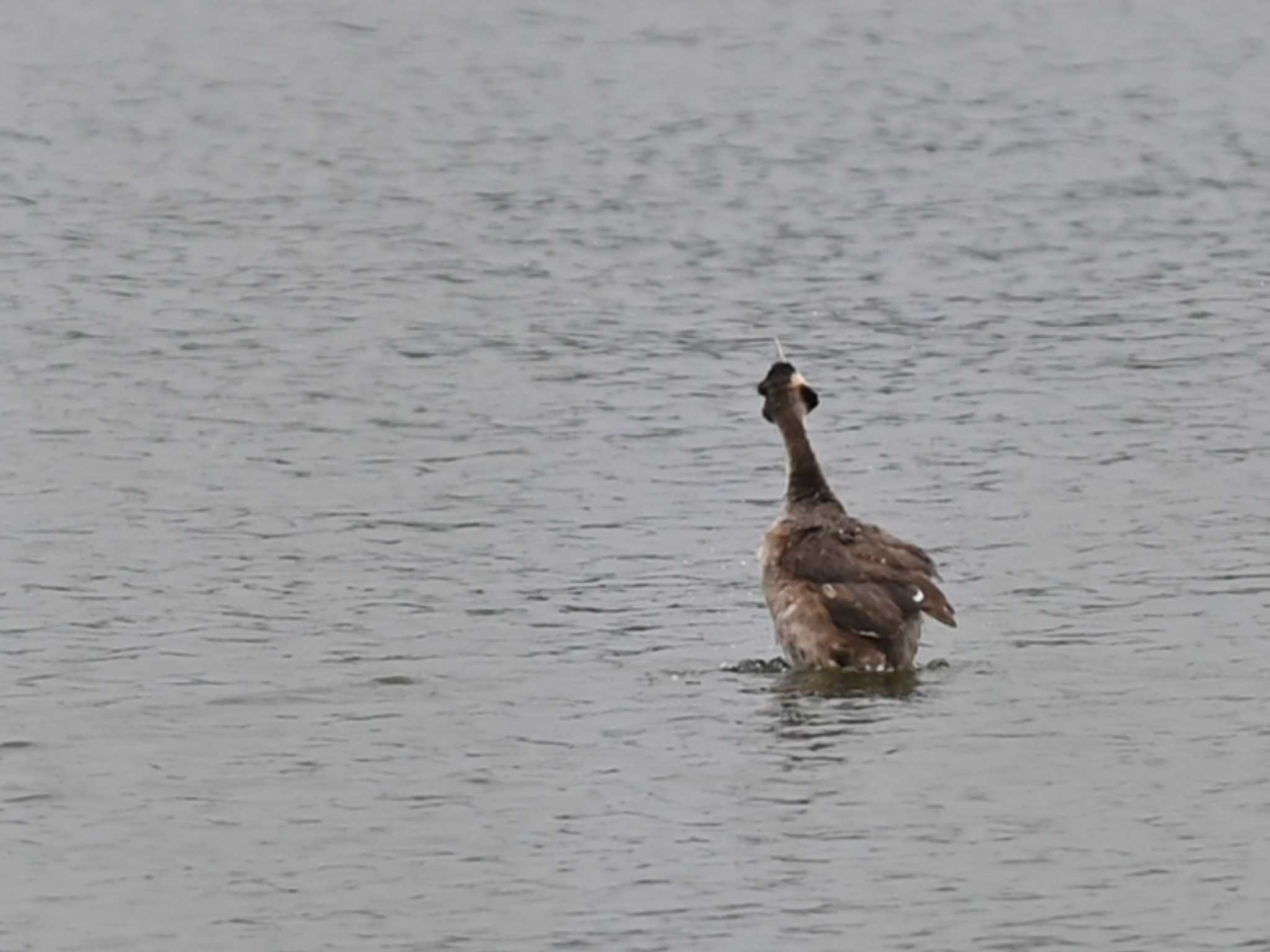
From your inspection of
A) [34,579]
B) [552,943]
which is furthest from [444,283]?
[552,943]

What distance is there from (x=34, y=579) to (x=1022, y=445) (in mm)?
5340

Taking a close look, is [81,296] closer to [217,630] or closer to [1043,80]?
[217,630]

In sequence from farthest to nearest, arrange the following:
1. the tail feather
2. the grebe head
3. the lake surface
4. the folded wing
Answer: the grebe head < the folded wing < the tail feather < the lake surface

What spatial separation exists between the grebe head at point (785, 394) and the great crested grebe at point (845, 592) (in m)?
0.53

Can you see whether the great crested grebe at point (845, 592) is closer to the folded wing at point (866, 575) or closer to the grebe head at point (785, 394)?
the folded wing at point (866, 575)

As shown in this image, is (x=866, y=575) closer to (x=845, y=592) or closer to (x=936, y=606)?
(x=845, y=592)

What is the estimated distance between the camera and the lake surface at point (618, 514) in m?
9.84

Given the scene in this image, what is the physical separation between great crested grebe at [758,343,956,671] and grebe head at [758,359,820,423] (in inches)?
21.0

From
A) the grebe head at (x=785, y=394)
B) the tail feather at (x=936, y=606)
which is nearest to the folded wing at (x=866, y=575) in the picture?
the tail feather at (x=936, y=606)

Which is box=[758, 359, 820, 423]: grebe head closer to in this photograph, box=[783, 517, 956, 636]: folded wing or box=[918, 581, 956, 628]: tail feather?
box=[783, 517, 956, 636]: folded wing

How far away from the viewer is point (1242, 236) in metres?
22.7

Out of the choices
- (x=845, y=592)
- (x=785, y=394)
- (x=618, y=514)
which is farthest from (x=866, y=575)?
(x=618, y=514)

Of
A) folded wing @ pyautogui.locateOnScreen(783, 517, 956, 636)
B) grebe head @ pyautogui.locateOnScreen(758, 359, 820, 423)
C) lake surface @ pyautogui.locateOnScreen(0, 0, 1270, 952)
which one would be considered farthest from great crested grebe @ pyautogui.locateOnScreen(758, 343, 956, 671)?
grebe head @ pyautogui.locateOnScreen(758, 359, 820, 423)

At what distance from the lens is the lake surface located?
32.3 feet
